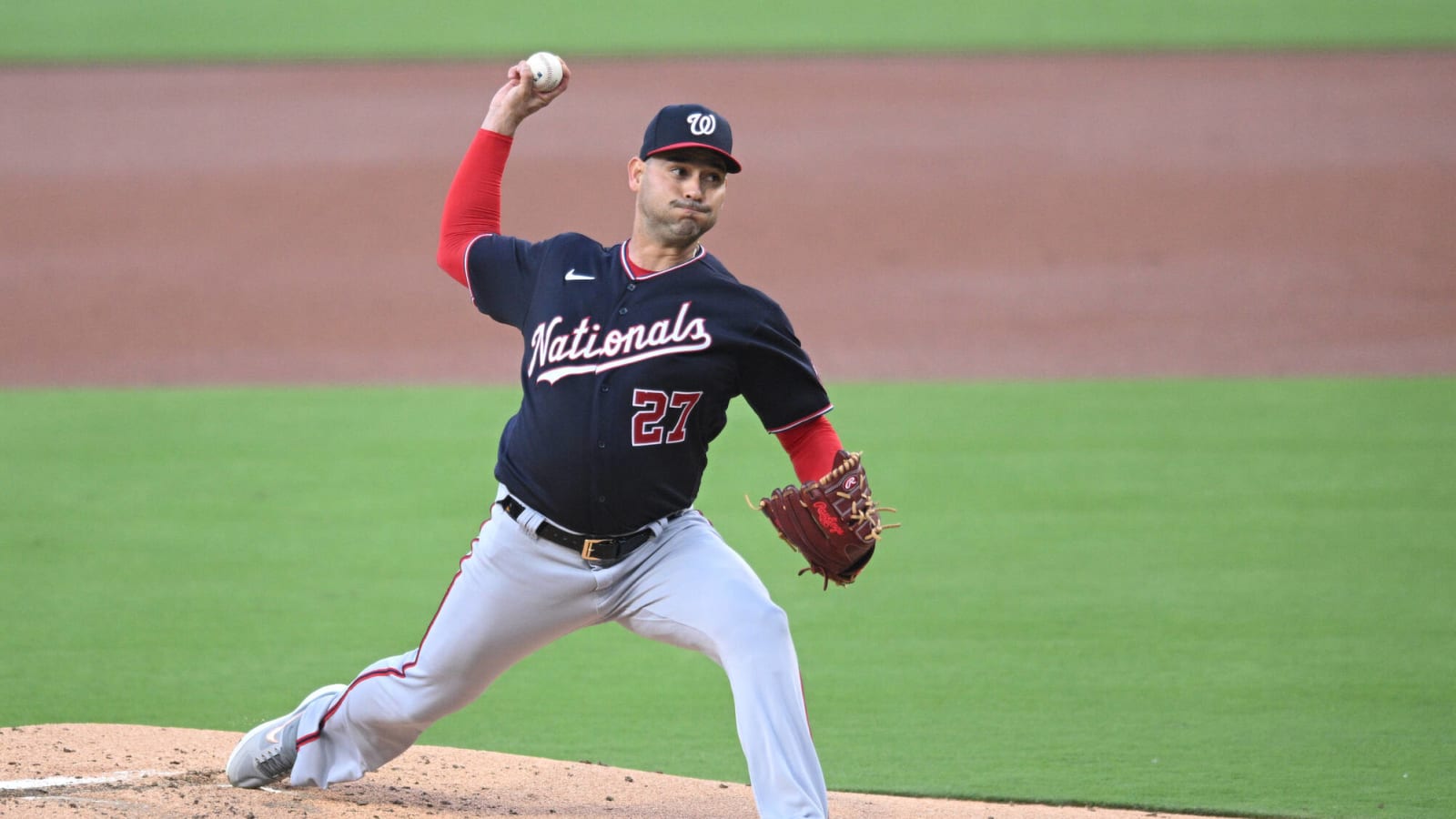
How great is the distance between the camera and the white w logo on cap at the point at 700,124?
3635 millimetres

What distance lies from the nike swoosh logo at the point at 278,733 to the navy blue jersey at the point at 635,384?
80 centimetres

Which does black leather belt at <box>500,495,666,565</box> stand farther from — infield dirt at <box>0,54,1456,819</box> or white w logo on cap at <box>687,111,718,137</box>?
infield dirt at <box>0,54,1456,819</box>

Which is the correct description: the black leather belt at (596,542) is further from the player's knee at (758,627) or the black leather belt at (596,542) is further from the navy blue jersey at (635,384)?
the player's knee at (758,627)

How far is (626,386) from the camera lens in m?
3.58

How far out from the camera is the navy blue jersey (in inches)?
141

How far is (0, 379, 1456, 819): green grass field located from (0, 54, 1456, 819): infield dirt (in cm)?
133

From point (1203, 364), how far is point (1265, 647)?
4974 millimetres

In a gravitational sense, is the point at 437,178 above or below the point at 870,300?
above

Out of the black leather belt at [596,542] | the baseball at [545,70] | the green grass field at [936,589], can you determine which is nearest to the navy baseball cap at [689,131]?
the baseball at [545,70]

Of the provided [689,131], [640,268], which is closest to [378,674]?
[640,268]

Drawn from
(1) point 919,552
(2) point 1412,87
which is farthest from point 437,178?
(2) point 1412,87

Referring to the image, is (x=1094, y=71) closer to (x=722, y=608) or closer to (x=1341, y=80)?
(x=1341, y=80)

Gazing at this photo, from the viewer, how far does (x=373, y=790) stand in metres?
4.09

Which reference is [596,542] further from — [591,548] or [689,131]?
[689,131]
